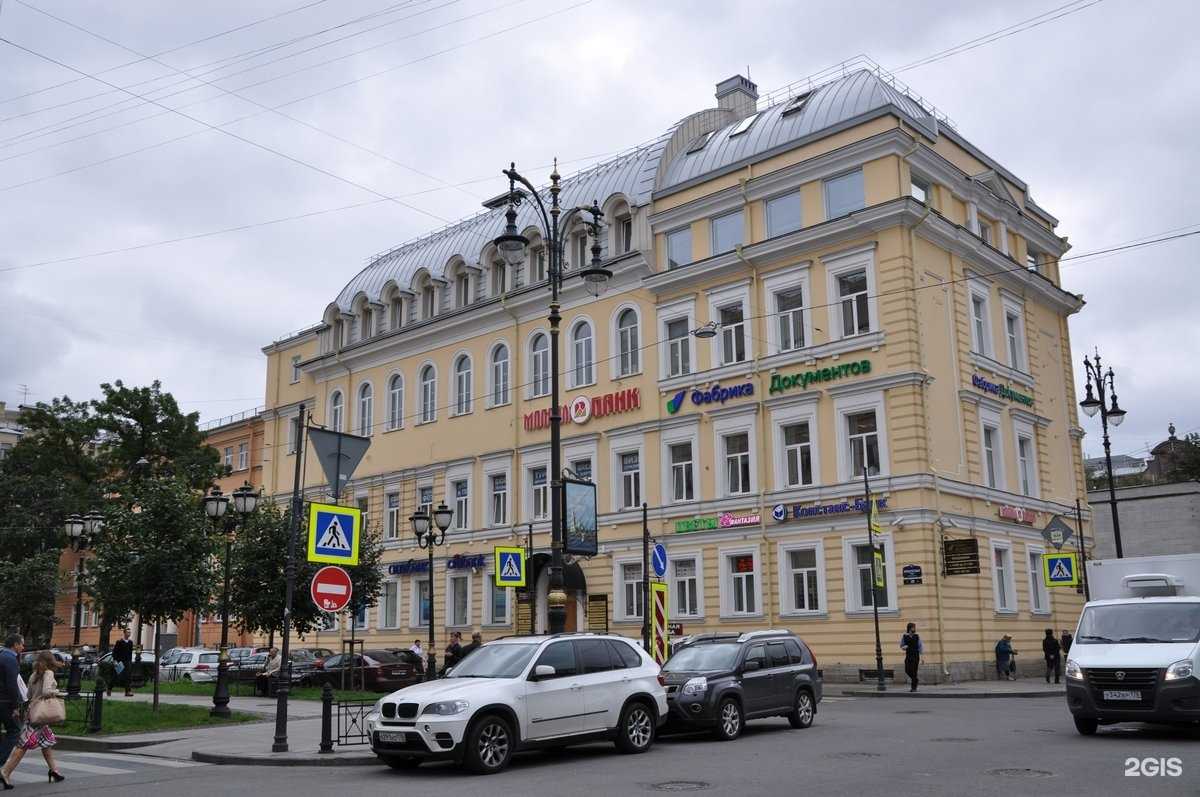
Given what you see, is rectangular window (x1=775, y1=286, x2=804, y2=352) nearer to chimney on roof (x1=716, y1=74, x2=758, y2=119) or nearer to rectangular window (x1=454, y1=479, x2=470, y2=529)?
chimney on roof (x1=716, y1=74, x2=758, y2=119)

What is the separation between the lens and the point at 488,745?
43.3 ft

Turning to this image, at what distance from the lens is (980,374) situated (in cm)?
3366

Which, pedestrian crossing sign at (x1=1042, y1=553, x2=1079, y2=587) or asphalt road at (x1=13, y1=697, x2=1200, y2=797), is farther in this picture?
pedestrian crossing sign at (x1=1042, y1=553, x2=1079, y2=587)

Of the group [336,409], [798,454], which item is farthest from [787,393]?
[336,409]

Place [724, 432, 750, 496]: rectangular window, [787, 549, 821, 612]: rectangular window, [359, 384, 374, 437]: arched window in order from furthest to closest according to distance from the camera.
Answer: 1. [359, 384, 374, 437]: arched window
2. [724, 432, 750, 496]: rectangular window
3. [787, 549, 821, 612]: rectangular window

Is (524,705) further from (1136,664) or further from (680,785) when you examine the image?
(1136,664)

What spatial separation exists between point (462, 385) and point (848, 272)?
59.7 feet

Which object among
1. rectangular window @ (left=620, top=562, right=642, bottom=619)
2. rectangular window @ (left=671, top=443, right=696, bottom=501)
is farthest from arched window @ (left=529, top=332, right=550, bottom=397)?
rectangular window @ (left=620, top=562, right=642, bottom=619)

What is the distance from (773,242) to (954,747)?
70.4 ft

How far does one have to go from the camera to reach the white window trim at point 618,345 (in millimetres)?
37281

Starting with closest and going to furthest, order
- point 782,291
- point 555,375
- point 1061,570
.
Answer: point 555,375, point 1061,570, point 782,291

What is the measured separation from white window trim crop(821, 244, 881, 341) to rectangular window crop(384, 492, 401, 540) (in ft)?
72.4

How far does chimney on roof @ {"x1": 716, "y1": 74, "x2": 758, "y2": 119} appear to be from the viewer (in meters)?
42.1

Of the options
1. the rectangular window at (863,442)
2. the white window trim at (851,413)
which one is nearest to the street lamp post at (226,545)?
the white window trim at (851,413)
